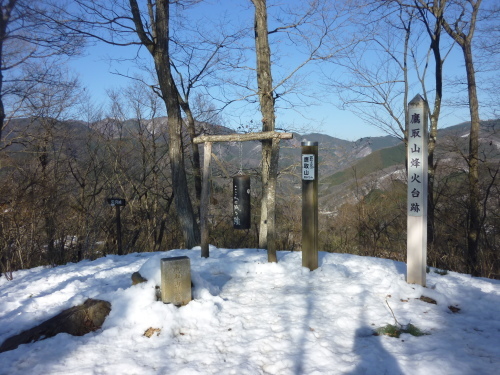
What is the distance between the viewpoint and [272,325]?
13.1 ft

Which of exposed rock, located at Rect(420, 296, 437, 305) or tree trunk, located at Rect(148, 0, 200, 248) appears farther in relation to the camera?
tree trunk, located at Rect(148, 0, 200, 248)

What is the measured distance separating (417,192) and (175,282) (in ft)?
10.6

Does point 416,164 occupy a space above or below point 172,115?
below

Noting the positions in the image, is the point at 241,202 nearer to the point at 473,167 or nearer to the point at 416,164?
the point at 416,164

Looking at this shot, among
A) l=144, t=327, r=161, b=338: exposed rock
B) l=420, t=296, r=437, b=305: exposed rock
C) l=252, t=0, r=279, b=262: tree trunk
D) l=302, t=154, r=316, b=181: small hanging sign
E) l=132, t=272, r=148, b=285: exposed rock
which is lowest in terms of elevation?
l=144, t=327, r=161, b=338: exposed rock

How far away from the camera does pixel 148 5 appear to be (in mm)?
9867

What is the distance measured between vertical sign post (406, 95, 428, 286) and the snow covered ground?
31cm

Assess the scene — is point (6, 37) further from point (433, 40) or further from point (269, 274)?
point (433, 40)

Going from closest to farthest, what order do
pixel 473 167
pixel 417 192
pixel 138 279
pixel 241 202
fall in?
pixel 138 279, pixel 417 192, pixel 241 202, pixel 473 167

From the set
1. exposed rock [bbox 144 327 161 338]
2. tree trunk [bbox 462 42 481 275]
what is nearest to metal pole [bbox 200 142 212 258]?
exposed rock [bbox 144 327 161 338]

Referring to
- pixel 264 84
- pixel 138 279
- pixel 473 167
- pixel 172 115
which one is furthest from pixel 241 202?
pixel 473 167

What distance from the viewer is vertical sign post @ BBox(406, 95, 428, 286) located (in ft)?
15.6

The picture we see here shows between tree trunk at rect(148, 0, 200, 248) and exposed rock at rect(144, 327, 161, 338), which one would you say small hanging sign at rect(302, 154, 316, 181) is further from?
tree trunk at rect(148, 0, 200, 248)

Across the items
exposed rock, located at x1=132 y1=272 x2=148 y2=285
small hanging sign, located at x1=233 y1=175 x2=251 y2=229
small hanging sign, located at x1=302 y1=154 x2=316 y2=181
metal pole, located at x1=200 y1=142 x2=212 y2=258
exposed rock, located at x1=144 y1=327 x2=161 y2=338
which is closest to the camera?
exposed rock, located at x1=144 y1=327 x2=161 y2=338
